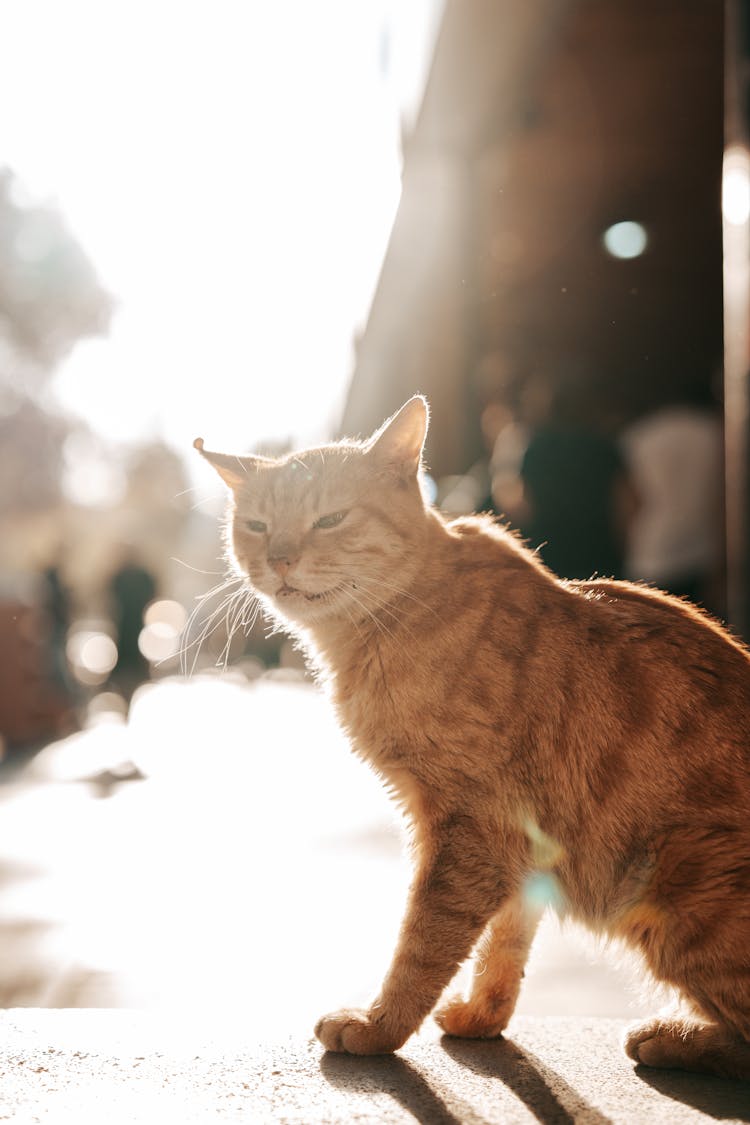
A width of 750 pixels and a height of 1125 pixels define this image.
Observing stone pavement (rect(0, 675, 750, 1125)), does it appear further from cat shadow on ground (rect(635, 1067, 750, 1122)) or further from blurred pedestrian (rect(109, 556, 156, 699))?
blurred pedestrian (rect(109, 556, 156, 699))

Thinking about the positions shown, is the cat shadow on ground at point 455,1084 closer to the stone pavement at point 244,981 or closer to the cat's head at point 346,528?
the stone pavement at point 244,981

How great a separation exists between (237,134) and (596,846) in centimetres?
168

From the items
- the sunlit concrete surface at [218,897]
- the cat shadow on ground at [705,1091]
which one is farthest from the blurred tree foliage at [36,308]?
the cat shadow on ground at [705,1091]

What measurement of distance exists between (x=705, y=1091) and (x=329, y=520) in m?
1.28

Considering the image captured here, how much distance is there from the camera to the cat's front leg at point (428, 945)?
1.72 m

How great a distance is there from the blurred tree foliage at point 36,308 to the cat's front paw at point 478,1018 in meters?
6.33

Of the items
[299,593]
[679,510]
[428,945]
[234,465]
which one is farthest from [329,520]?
[679,510]

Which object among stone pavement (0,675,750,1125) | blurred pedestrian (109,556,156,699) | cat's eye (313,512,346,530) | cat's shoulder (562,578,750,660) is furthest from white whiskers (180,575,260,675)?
blurred pedestrian (109,556,156,699)

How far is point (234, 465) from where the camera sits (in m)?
2.54

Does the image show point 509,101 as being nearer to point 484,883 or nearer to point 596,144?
point 596,144

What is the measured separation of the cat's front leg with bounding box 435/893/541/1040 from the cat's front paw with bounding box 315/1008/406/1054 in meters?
0.21

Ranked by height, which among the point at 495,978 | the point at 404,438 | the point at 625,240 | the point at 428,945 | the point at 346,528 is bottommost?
the point at 495,978

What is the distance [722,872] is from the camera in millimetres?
1622

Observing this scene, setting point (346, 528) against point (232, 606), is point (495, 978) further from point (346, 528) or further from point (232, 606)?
point (232, 606)
